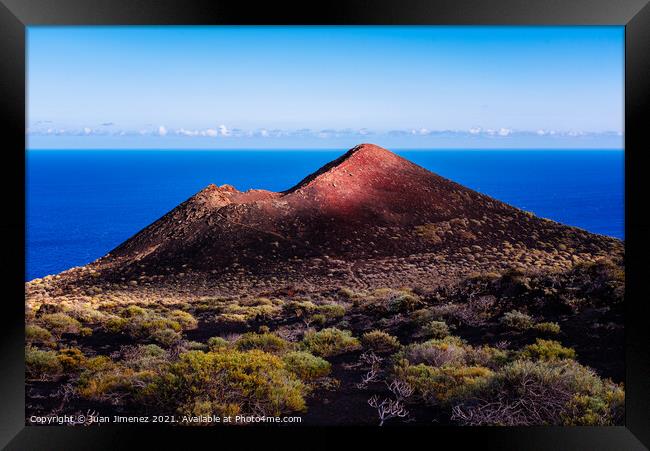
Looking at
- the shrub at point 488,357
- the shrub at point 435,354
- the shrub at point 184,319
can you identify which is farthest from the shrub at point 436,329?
the shrub at point 184,319

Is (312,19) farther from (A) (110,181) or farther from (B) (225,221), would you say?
(A) (110,181)

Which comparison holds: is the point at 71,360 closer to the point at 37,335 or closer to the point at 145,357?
the point at 145,357

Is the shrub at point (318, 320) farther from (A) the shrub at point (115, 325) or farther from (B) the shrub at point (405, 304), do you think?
(A) the shrub at point (115, 325)

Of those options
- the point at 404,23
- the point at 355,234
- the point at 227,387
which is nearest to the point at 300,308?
the point at 355,234

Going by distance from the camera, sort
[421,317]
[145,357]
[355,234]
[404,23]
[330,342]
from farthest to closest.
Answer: [355,234]
[421,317]
[330,342]
[145,357]
[404,23]

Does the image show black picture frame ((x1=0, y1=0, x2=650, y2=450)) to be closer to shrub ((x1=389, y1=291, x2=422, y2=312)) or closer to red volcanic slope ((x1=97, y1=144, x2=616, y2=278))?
shrub ((x1=389, y1=291, x2=422, y2=312))

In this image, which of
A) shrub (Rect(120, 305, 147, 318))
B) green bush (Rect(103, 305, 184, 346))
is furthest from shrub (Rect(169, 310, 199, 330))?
shrub (Rect(120, 305, 147, 318))

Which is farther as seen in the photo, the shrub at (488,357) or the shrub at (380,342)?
the shrub at (380,342)
